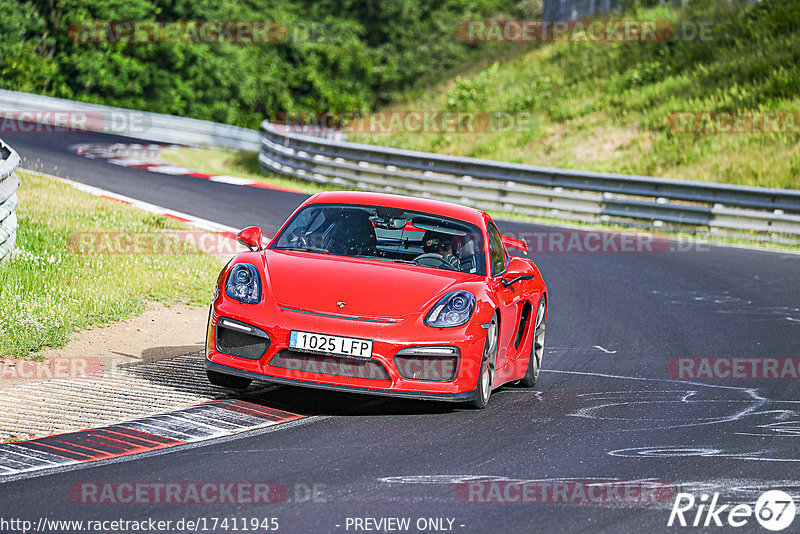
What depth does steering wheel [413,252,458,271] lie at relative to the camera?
768 cm

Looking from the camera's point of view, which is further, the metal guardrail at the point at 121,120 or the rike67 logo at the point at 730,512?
the metal guardrail at the point at 121,120

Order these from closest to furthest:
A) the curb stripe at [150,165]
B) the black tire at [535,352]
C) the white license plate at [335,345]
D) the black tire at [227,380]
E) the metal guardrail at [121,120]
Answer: the white license plate at [335,345], the black tire at [227,380], the black tire at [535,352], the curb stripe at [150,165], the metal guardrail at [121,120]

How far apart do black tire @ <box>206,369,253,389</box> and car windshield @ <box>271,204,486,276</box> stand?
1047 millimetres

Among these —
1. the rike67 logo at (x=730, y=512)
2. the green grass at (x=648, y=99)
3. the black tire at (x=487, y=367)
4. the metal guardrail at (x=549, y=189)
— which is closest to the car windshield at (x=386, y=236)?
the black tire at (x=487, y=367)

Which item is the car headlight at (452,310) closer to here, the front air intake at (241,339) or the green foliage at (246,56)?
the front air intake at (241,339)

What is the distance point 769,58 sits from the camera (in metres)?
29.6

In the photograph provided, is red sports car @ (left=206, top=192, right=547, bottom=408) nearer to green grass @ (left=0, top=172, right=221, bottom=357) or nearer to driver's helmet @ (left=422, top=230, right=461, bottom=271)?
driver's helmet @ (left=422, top=230, right=461, bottom=271)

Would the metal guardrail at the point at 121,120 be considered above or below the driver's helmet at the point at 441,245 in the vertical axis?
above

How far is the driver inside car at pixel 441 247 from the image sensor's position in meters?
7.79

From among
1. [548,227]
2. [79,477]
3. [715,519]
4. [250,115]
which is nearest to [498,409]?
[715,519]

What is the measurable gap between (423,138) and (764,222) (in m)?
13.6

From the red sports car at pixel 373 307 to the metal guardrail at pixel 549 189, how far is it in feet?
43.1

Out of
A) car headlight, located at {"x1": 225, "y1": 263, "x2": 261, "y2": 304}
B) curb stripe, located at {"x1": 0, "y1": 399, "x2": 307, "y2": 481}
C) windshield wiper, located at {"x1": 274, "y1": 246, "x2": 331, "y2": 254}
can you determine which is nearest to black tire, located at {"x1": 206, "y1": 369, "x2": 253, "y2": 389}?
curb stripe, located at {"x1": 0, "y1": 399, "x2": 307, "y2": 481}

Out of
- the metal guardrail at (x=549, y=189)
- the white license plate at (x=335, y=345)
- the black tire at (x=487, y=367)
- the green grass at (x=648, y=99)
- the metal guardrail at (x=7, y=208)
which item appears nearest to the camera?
the white license plate at (x=335, y=345)
